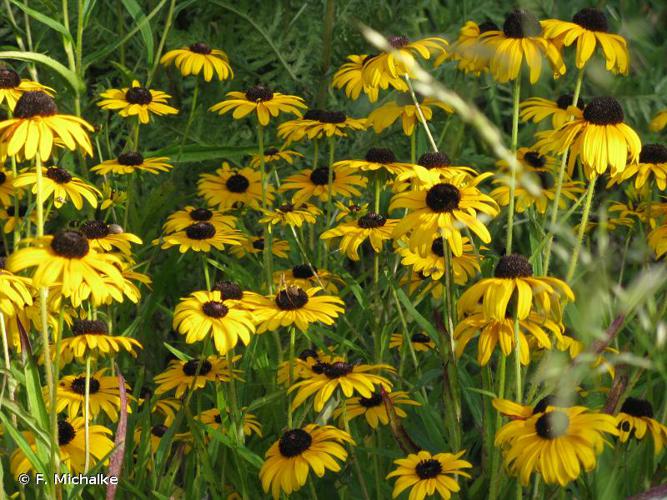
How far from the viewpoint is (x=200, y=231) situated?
2.23 metres

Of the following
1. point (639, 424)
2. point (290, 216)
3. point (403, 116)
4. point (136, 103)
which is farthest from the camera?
point (136, 103)

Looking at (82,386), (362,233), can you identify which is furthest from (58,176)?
(362,233)

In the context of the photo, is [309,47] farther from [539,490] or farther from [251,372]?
[539,490]

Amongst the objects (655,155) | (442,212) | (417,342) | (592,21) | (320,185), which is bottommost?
(417,342)

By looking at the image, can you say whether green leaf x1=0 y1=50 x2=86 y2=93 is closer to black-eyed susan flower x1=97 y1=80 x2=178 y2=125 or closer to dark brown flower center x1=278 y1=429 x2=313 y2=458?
black-eyed susan flower x1=97 y1=80 x2=178 y2=125

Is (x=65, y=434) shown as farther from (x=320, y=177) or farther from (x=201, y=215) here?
(x=320, y=177)

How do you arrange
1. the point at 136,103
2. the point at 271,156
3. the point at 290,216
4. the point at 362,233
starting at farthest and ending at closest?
1. the point at 271,156
2. the point at 136,103
3. the point at 290,216
4. the point at 362,233

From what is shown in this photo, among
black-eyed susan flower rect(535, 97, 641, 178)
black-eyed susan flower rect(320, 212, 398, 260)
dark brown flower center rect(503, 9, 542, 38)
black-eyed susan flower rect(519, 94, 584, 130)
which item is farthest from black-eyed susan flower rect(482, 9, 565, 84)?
black-eyed susan flower rect(320, 212, 398, 260)

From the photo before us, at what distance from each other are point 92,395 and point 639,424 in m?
1.01

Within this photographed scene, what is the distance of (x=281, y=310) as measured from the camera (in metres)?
1.84

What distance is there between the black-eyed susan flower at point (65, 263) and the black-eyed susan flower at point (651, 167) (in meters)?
1.17

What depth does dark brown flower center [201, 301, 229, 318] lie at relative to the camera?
5.84 feet

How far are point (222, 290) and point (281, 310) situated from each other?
0.12 meters

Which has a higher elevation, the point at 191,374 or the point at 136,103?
the point at 136,103
